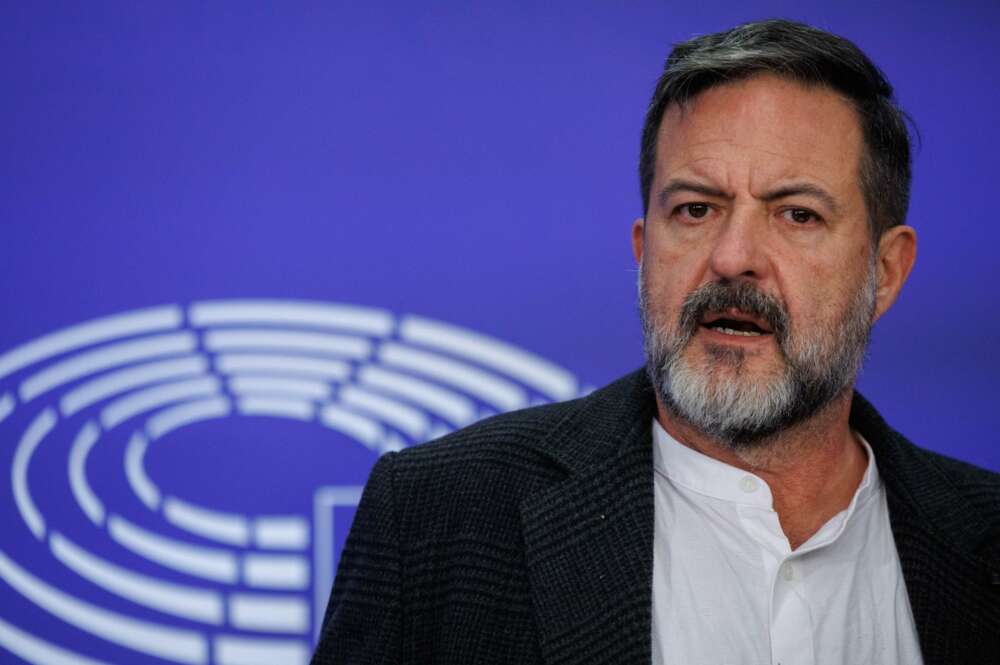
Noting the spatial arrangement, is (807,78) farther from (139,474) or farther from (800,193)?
(139,474)

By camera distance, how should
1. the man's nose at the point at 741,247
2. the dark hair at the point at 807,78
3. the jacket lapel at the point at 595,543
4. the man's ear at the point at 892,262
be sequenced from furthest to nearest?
the man's ear at the point at 892,262 < the dark hair at the point at 807,78 < the man's nose at the point at 741,247 < the jacket lapel at the point at 595,543

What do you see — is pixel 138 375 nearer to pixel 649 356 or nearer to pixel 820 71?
pixel 649 356

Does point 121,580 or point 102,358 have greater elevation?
point 102,358

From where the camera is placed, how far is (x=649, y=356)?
183cm

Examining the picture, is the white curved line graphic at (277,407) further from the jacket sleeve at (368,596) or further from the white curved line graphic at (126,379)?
the jacket sleeve at (368,596)

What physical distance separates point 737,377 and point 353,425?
0.90 meters

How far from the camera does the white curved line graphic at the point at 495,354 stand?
2359mm

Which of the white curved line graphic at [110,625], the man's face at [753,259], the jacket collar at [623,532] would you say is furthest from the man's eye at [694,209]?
the white curved line graphic at [110,625]

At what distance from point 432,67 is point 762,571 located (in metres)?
1.29

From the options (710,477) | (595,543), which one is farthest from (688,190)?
(595,543)

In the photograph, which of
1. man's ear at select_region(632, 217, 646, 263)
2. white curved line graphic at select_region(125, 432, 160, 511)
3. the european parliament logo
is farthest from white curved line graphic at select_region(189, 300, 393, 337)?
man's ear at select_region(632, 217, 646, 263)

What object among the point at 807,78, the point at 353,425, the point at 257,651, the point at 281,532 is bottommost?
the point at 257,651

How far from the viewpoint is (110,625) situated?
7.33ft

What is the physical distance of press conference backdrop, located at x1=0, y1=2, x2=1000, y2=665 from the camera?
224 cm
